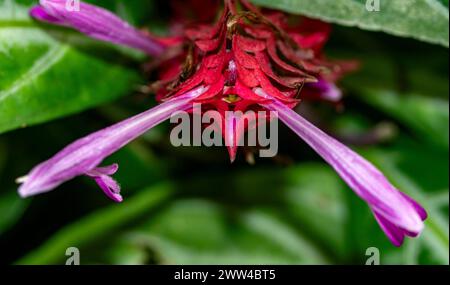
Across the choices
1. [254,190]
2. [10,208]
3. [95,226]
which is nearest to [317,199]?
[254,190]

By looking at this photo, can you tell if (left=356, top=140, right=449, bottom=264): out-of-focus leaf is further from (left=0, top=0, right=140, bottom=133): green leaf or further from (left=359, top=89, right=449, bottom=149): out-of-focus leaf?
(left=0, top=0, right=140, bottom=133): green leaf

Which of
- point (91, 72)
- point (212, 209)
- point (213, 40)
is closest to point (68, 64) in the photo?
point (91, 72)

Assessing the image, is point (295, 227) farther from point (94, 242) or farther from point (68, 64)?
point (68, 64)

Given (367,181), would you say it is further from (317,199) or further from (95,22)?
(317,199)

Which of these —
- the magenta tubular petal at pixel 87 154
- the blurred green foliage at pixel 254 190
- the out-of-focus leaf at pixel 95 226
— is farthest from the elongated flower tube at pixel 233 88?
the out-of-focus leaf at pixel 95 226

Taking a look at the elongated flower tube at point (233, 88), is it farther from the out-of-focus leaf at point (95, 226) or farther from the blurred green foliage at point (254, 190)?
the out-of-focus leaf at point (95, 226)

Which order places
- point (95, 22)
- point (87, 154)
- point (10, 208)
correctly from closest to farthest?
point (87, 154), point (95, 22), point (10, 208)
